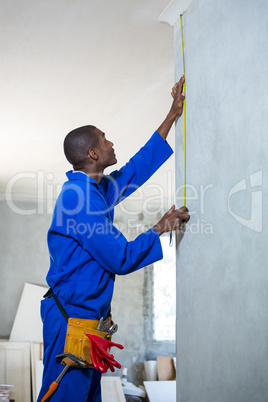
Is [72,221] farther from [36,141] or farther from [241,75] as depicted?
[36,141]

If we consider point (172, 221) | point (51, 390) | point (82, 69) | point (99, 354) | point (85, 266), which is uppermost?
point (82, 69)

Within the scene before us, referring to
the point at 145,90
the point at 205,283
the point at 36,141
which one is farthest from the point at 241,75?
the point at 36,141

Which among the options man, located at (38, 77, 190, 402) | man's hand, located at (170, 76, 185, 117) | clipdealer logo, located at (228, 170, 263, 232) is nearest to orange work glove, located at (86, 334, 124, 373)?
man, located at (38, 77, 190, 402)

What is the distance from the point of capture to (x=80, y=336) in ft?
5.75

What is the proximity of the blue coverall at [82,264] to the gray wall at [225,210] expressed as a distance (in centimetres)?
25

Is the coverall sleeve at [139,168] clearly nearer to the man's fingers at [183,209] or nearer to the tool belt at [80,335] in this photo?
the man's fingers at [183,209]

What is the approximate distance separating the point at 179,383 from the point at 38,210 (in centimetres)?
580

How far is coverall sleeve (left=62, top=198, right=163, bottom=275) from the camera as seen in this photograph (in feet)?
5.70

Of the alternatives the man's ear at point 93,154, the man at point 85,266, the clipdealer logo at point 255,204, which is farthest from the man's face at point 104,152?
the clipdealer logo at point 255,204

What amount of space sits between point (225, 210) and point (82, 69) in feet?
6.55

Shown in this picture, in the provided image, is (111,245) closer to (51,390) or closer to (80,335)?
(80,335)

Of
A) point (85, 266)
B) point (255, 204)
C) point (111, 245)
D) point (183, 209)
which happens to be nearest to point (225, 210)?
point (255, 204)

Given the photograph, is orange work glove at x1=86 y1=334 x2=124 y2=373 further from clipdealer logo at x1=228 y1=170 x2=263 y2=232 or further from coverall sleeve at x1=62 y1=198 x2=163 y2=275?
clipdealer logo at x1=228 y1=170 x2=263 y2=232

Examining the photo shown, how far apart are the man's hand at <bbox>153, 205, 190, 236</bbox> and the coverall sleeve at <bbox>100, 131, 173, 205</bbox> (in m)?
0.44
